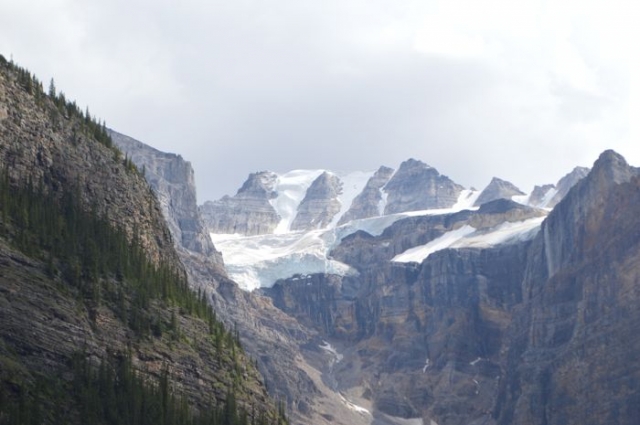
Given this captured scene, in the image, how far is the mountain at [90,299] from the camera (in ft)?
393

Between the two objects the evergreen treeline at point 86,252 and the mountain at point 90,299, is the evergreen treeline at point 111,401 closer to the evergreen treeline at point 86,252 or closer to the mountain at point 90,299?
the mountain at point 90,299

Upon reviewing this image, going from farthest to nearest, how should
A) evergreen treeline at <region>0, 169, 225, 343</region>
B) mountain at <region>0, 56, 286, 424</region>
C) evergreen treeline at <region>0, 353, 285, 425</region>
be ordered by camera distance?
evergreen treeline at <region>0, 169, 225, 343</region> < mountain at <region>0, 56, 286, 424</region> < evergreen treeline at <region>0, 353, 285, 425</region>

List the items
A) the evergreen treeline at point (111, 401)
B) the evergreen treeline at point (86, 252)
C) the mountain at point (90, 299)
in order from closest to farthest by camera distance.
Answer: the evergreen treeline at point (111, 401) → the mountain at point (90, 299) → the evergreen treeline at point (86, 252)

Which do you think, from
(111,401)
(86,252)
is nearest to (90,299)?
(86,252)

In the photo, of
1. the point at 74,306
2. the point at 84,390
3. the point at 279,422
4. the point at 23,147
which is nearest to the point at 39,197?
the point at 23,147

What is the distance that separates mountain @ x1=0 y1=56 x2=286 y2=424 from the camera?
119812mm

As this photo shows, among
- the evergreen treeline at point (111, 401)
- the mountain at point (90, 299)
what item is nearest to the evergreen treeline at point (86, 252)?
the mountain at point (90, 299)

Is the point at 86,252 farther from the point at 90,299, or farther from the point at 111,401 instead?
the point at 111,401

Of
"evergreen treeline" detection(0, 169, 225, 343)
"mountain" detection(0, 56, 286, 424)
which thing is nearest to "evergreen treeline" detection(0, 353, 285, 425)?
"mountain" detection(0, 56, 286, 424)

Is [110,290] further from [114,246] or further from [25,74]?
[25,74]

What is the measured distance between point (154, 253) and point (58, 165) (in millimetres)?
18912

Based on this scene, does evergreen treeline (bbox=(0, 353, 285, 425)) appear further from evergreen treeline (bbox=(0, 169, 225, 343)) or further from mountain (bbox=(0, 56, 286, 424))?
evergreen treeline (bbox=(0, 169, 225, 343))

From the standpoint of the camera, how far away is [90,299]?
133 m

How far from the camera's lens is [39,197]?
140750 mm
